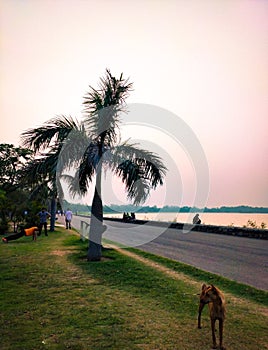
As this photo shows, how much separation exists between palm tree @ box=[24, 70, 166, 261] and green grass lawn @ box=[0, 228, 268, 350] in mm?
2916

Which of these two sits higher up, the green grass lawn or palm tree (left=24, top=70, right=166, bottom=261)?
palm tree (left=24, top=70, right=166, bottom=261)

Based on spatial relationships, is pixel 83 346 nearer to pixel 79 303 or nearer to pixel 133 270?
pixel 79 303

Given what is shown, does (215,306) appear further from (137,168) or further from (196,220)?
(196,220)

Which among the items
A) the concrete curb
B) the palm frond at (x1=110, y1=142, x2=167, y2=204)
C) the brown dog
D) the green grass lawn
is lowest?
the green grass lawn

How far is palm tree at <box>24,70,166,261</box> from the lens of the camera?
496 inches

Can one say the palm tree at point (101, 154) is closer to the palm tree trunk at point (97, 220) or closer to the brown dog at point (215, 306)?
the palm tree trunk at point (97, 220)

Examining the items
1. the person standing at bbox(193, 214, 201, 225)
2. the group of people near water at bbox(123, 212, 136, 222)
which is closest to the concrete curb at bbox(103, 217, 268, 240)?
the person standing at bbox(193, 214, 201, 225)

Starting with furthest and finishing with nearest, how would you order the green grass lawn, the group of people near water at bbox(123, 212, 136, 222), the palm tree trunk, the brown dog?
1. the group of people near water at bbox(123, 212, 136, 222)
2. the palm tree trunk
3. the green grass lawn
4. the brown dog

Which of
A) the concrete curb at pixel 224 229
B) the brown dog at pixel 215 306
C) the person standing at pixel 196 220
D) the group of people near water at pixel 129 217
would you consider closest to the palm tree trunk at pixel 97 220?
the brown dog at pixel 215 306

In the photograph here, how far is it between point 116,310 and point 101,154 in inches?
285

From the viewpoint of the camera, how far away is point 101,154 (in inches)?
503

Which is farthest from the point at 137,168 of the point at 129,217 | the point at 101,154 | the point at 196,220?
the point at 129,217

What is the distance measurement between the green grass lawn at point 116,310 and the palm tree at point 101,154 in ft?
9.57

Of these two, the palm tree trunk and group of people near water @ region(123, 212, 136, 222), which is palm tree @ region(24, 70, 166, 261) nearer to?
the palm tree trunk
